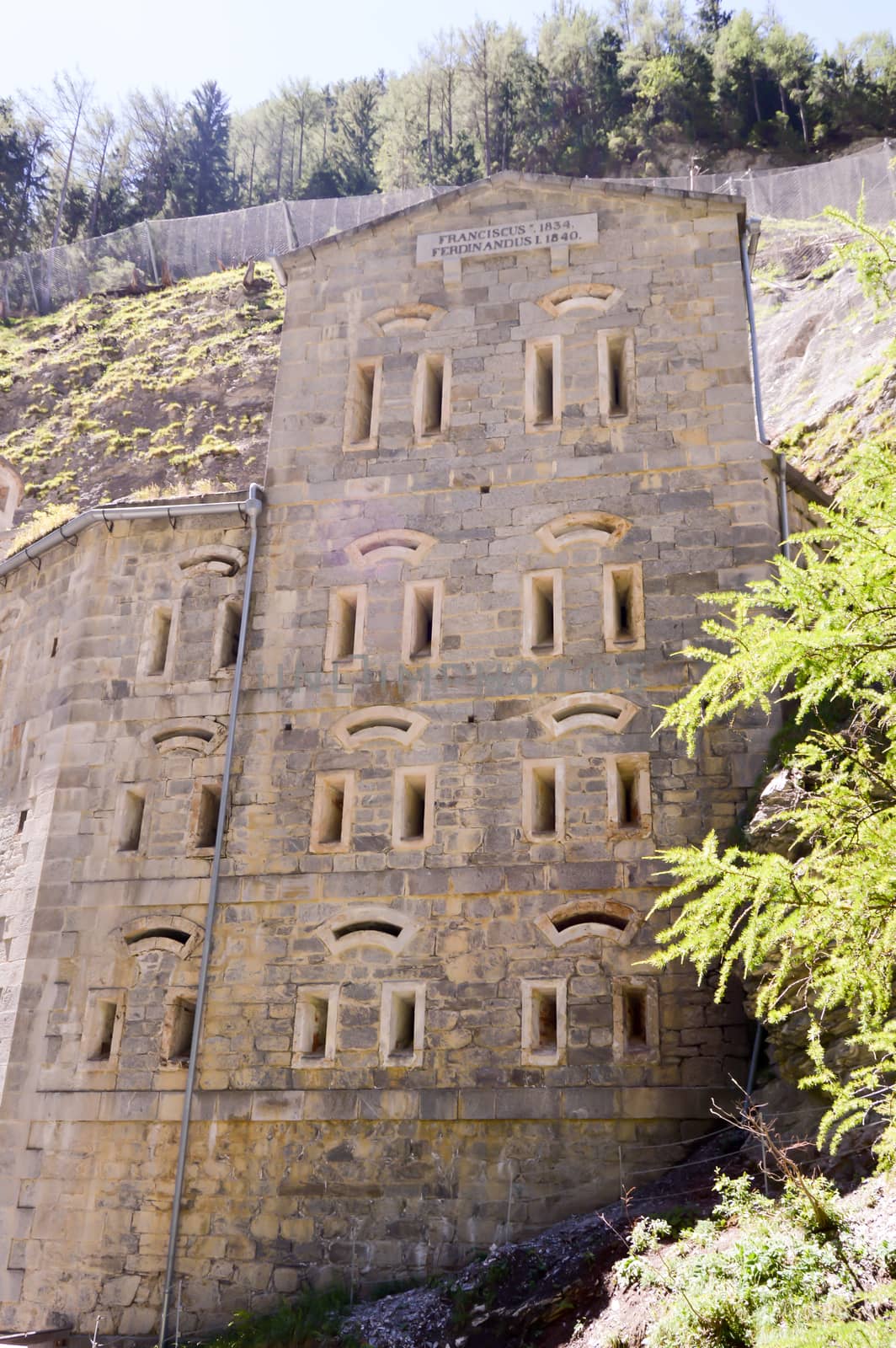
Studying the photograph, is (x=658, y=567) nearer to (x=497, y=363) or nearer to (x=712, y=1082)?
(x=497, y=363)

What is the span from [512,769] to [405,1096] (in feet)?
13.4

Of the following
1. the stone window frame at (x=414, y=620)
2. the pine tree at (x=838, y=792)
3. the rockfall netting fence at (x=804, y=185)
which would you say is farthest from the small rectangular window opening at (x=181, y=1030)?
the rockfall netting fence at (x=804, y=185)

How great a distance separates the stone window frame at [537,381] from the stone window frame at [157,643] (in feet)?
18.1

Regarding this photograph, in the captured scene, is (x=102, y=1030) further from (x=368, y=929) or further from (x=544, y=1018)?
(x=544, y=1018)

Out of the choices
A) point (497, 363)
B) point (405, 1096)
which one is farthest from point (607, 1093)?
point (497, 363)

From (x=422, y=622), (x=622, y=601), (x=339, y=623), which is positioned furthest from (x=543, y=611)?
(x=339, y=623)

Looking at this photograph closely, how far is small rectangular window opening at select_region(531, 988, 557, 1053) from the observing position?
16.4 m

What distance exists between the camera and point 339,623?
63.3ft

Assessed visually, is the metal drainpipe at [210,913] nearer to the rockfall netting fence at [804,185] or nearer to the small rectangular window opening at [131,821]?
the small rectangular window opening at [131,821]

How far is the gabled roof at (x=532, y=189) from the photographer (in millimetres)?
20516

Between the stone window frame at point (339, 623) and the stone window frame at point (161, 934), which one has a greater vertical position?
the stone window frame at point (339, 623)

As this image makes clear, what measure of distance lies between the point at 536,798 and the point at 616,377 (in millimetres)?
6355

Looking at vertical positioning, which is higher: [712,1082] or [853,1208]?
→ [712,1082]

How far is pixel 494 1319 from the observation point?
541 inches
